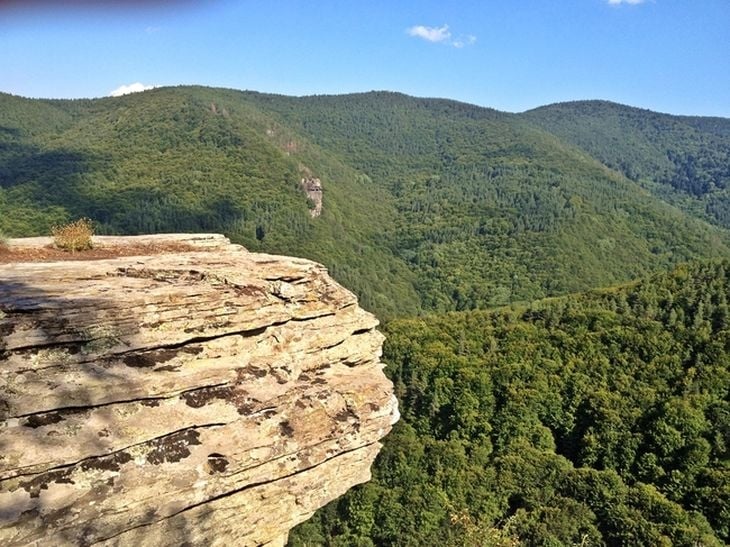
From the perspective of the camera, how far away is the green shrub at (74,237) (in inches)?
512

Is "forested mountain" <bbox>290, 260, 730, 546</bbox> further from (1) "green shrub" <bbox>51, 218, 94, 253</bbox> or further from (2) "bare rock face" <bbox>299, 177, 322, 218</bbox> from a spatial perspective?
(2) "bare rock face" <bbox>299, 177, 322, 218</bbox>

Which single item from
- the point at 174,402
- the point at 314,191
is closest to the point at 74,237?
the point at 174,402

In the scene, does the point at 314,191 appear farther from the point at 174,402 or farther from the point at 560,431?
the point at 174,402

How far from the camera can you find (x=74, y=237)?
43.0 feet

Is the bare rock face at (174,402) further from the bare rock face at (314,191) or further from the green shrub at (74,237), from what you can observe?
the bare rock face at (314,191)

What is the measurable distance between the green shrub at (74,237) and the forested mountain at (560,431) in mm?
20925

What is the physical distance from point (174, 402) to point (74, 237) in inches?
240

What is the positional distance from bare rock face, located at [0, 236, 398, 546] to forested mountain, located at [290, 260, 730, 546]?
1787 cm

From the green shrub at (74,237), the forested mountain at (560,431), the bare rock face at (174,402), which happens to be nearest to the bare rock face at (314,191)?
the forested mountain at (560,431)

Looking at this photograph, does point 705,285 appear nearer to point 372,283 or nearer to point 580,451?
point 580,451

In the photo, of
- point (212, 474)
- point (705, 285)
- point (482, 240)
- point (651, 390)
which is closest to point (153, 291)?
point (212, 474)

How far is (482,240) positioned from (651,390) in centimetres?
14056

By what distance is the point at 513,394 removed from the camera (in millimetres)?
55812

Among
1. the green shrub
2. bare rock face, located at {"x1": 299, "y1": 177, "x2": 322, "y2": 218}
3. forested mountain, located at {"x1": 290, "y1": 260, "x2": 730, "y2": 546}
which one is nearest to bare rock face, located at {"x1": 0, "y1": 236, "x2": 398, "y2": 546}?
the green shrub
